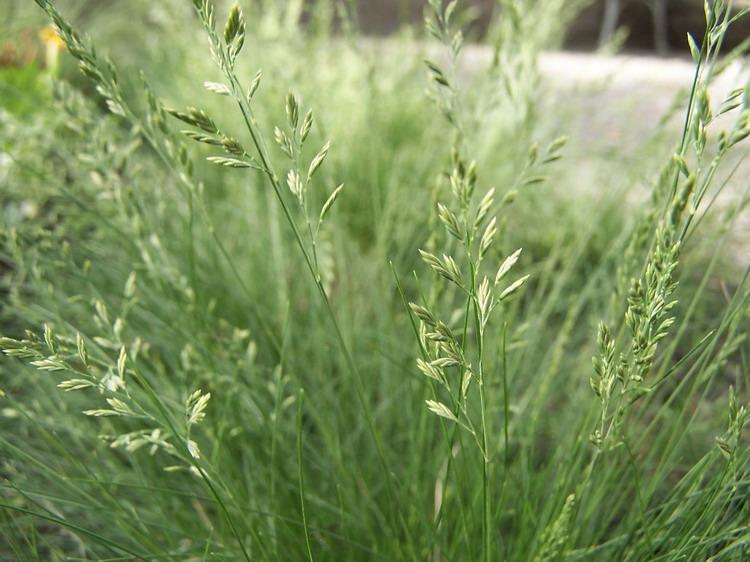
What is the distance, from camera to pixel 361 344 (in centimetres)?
160

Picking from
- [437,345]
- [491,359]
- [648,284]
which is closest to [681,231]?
[648,284]

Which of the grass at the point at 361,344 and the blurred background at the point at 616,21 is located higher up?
the blurred background at the point at 616,21

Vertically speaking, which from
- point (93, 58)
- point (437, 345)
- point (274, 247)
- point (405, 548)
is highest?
point (93, 58)

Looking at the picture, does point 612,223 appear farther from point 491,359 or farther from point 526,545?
point 526,545

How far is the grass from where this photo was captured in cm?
67

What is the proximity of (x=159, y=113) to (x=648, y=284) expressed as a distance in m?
0.56

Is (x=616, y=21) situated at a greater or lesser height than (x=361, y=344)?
greater

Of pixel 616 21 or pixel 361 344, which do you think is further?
pixel 616 21

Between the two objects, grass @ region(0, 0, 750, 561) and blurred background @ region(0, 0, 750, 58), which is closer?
grass @ region(0, 0, 750, 561)

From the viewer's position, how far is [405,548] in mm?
1011

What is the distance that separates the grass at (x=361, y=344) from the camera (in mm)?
667

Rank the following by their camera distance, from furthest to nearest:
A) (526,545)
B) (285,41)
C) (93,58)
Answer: (285,41)
(526,545)
(93,58)

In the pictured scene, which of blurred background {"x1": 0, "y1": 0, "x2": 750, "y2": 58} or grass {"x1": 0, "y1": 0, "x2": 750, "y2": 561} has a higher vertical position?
blurred background {"x1": 0, "y1": 0, "x2": 750, "y2": 58}

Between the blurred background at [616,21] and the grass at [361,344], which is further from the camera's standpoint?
the blurred background at [616,21]
